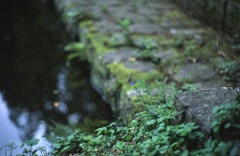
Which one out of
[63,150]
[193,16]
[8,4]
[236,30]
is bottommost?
[63,150]

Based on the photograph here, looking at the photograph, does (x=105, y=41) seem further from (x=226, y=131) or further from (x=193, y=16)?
(x=226, y=131)

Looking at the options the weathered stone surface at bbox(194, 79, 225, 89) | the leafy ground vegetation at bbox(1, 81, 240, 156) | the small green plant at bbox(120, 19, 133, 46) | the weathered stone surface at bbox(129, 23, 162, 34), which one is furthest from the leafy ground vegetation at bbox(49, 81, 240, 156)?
the weathered stone surface at bbox(129, 23, 162, 34)

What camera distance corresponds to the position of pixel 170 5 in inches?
267

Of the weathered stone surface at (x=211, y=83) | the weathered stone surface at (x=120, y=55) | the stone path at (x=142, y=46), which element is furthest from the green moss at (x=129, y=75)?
the weathered stone surface at (x=211, y=83)

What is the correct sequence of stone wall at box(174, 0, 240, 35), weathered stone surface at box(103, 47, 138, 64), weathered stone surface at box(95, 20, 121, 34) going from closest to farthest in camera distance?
weathered stone surface at box(103, 47, 138, 64), stone wall at box(174, 0, 240, 35), weathered stone surface at box(95, 20, 121, 34)

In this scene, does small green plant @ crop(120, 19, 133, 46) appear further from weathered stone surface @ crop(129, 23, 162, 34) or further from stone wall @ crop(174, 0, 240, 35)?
stone wall @ crop(174, 0, 240, 35)

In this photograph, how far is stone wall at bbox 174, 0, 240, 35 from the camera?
495 centimetres

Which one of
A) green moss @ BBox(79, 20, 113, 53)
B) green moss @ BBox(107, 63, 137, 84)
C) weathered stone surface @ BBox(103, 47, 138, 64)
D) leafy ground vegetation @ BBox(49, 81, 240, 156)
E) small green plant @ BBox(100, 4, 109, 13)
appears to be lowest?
leafy ground vegetation @ BBox(49, 81, 240, 156)

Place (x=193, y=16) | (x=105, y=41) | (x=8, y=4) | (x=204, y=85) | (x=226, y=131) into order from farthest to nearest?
(x=8, y=4) < (x=193, y=16) < (x=105, y=41) < (x=204, y=85) < (x=226, y=131)

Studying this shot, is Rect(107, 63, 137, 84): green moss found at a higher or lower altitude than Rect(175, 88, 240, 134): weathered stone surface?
higher

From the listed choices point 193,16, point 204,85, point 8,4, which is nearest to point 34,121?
point 204,85

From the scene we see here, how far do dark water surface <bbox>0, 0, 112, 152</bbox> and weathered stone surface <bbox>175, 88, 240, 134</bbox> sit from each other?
2.07 metres

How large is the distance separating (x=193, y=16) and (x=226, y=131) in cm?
435

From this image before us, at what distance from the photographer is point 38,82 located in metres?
Result: 5.27
